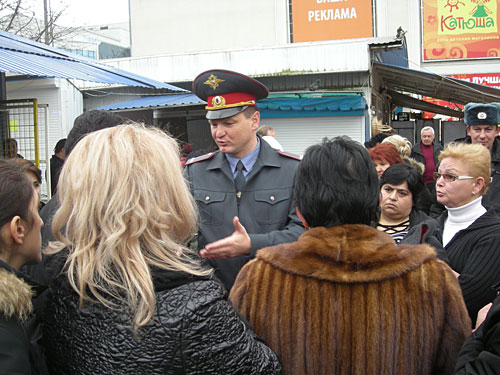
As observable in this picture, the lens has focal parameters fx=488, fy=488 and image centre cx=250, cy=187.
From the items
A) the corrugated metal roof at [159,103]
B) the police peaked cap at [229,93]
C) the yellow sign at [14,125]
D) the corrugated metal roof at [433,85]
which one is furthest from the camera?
the corrugated metal roof at [433,85]

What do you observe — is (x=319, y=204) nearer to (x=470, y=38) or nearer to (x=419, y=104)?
(x=419, y=104)

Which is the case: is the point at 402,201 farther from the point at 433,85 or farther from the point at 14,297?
the point at 433,85

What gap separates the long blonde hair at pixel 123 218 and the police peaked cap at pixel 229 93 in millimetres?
1539

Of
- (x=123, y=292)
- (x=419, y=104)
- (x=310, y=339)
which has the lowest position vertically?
(x=310, y=339)

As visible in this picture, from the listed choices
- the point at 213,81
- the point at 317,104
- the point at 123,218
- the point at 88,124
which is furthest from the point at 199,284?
the point at 317,104

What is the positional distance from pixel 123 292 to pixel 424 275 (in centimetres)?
104

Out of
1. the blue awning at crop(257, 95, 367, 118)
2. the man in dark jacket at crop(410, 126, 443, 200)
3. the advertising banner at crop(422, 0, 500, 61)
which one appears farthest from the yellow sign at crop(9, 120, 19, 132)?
the advertising banner at crop(422, 0, 500, 61)

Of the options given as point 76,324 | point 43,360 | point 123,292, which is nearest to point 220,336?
point 123,292

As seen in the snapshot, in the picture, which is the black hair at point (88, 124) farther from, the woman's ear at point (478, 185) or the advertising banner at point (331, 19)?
the advertising banner at point (331, 19)

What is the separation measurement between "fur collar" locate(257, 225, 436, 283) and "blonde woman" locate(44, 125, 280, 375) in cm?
36

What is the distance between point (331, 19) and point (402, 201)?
2402cm

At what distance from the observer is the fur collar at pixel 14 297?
4.63 feet

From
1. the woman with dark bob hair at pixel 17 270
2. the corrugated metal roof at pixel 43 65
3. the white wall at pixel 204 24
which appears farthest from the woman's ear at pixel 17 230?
the white wall at pixel 204 24

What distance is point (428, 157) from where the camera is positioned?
313 inches
